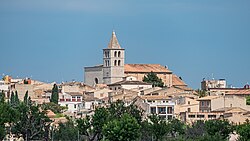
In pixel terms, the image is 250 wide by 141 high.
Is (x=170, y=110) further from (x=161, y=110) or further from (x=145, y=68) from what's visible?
(x=145, y=68)

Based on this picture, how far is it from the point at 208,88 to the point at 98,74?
20464 mm

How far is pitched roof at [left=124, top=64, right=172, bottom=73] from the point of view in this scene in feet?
434

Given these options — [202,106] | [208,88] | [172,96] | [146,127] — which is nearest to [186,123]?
[202,106]

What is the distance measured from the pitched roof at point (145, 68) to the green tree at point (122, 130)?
6277 cm

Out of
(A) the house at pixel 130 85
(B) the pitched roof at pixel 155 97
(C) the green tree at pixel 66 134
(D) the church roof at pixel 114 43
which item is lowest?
(C) the green tree at pixel 66 134

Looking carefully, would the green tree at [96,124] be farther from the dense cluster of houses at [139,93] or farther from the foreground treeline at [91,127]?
the dense cluster of houses at [139,93]

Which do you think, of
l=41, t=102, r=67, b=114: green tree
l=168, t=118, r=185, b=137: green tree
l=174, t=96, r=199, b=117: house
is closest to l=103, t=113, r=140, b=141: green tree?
l=168, t=118, r=185, b=137: green tree

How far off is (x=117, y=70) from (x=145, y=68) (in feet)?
13.7

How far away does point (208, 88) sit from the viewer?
119 meters

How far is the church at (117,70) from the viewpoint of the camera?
131 metres

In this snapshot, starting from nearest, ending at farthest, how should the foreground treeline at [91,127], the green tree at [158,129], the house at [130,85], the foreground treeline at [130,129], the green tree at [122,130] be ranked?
the green tree at [122,130]
the foreground treeline at [130,129]
the foreground treeline at [91,127]
the green tree at [158,129]
the house at [130,85]

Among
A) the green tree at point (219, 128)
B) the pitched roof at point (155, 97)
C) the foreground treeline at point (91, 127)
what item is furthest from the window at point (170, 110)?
the green tree at point (219, 128)

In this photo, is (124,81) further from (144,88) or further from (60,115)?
(60,115)

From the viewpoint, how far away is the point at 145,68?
133 m
